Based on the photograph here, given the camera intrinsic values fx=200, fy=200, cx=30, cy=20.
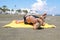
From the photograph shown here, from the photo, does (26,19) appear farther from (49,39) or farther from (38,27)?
(49,39)

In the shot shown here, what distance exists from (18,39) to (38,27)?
568 centimetres

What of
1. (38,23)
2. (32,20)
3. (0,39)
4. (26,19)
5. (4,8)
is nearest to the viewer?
(0,39)

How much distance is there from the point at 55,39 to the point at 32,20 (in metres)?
7.04

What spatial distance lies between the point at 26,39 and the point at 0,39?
1367mm

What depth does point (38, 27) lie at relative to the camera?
1609 cm

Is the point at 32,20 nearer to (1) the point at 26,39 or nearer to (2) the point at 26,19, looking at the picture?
(2) the point at 26,19

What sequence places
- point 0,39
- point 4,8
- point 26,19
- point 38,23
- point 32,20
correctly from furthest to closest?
point 4,8 < point 26,19 < point 32,20 < point 38,23 < point 0,39

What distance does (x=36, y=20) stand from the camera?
1658 centimetres

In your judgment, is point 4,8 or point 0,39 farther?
point 4,8

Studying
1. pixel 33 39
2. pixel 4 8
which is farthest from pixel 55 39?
pixel 4 8

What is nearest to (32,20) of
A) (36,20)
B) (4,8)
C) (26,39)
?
(36,20)

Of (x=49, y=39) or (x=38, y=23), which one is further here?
(x=38, y=23)

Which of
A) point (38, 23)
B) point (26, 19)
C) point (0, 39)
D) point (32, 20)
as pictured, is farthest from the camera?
point (26, 19)

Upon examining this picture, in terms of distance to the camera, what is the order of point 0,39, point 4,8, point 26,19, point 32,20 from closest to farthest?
1. point 0,39
2. point 32,20
3. point 26,19
4. point 4,8
